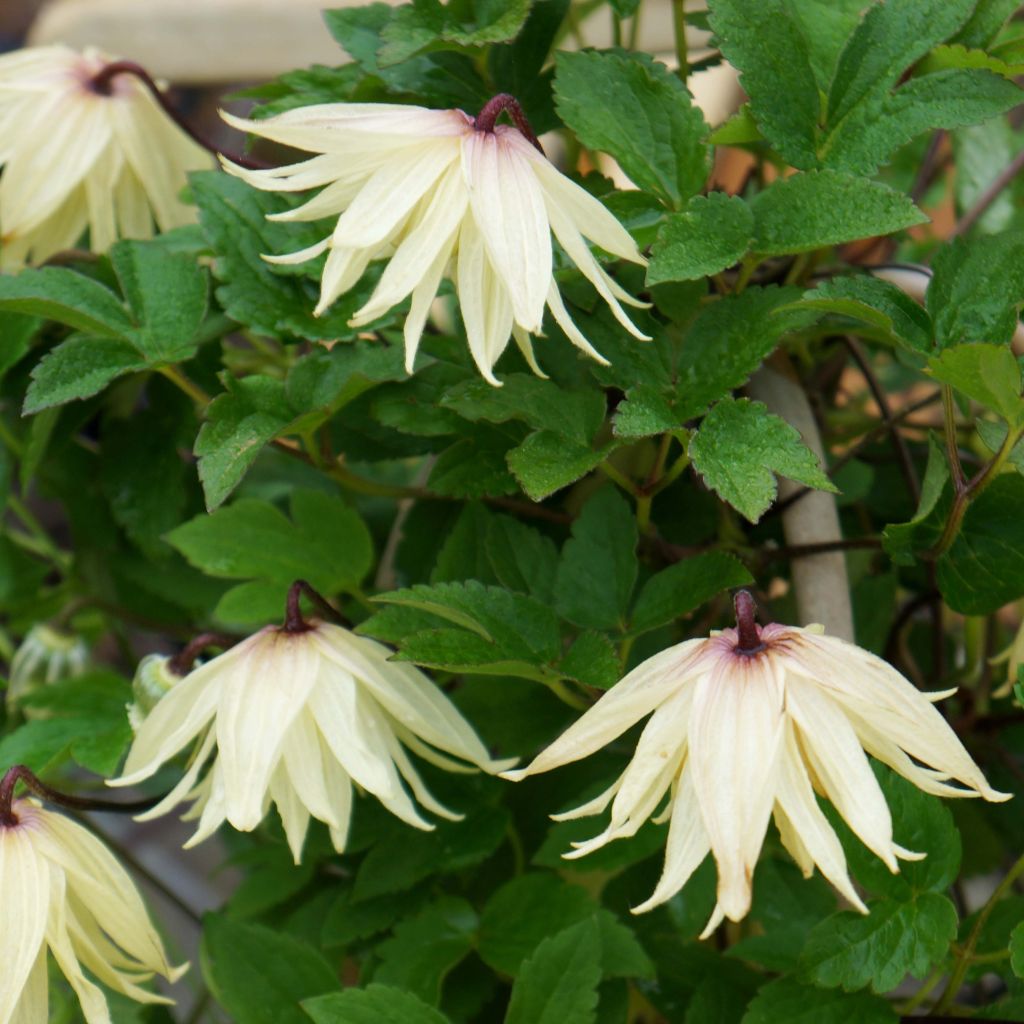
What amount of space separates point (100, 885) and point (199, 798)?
74mm

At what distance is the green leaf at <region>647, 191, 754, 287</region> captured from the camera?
45cm

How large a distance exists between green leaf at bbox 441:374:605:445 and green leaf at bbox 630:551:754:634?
0.07 meters

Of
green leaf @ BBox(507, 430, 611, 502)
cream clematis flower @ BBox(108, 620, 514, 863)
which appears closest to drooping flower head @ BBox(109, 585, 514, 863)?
cream clematis flower @ BBox(108, 620, 514, 863)

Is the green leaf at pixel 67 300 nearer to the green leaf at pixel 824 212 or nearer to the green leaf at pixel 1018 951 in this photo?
the green leaf at pixel 824 212

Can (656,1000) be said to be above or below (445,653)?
below

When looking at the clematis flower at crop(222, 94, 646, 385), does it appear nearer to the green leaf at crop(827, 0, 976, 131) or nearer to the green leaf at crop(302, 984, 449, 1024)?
the green leaf at crop(827, 0, 976, 131)

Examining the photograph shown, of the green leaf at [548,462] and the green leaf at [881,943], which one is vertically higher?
the green leaf at [548,462]

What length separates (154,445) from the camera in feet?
2.27

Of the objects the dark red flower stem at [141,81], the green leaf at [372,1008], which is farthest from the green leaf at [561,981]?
the dark red flower stem at [141,81]

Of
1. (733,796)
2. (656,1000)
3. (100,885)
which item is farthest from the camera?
(656,1000)

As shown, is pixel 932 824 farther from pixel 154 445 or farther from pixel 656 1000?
pixel 154 445

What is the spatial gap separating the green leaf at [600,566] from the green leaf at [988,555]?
0.13 m

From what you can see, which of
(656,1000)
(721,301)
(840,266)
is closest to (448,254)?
(721,301)

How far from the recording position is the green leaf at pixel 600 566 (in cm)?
52
